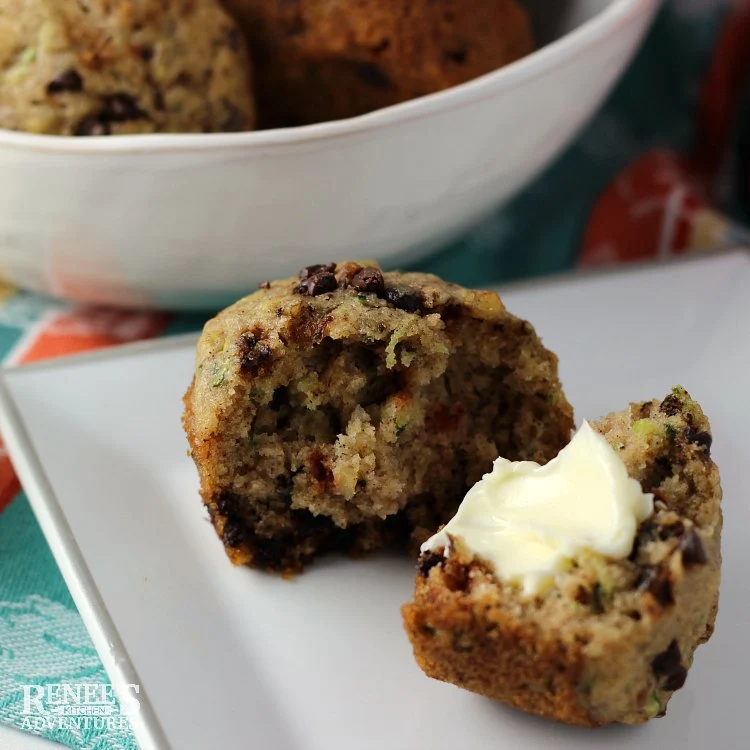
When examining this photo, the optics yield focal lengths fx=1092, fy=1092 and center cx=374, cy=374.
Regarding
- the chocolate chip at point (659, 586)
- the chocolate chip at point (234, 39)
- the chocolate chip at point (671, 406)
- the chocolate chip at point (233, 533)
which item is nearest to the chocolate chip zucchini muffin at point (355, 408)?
the chocolate chip at point (233, 533)

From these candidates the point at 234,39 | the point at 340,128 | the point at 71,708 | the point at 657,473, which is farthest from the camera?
the point at 234,39

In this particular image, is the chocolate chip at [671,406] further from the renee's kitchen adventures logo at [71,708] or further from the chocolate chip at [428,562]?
the renee's kitchen adventures logo at [71,708]

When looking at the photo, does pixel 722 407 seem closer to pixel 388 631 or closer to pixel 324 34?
pixel 388 631

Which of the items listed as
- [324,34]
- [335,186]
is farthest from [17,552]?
[324,34]

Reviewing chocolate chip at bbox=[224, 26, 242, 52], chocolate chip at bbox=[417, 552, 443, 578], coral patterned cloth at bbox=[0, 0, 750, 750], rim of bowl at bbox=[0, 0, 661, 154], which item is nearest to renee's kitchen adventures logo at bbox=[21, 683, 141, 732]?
coral patterned cloth at bbox=[0, 0, 750, 750]

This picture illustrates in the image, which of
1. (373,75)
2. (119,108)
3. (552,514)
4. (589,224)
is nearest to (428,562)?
(552,514)

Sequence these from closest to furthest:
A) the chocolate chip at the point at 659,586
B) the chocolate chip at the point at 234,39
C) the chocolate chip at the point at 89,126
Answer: the chocolate chip at the point at 659,586
the chocolate chip at the point at 89,126
the chocolate chip at the point at 234,39

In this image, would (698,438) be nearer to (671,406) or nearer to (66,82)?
(671,406)
